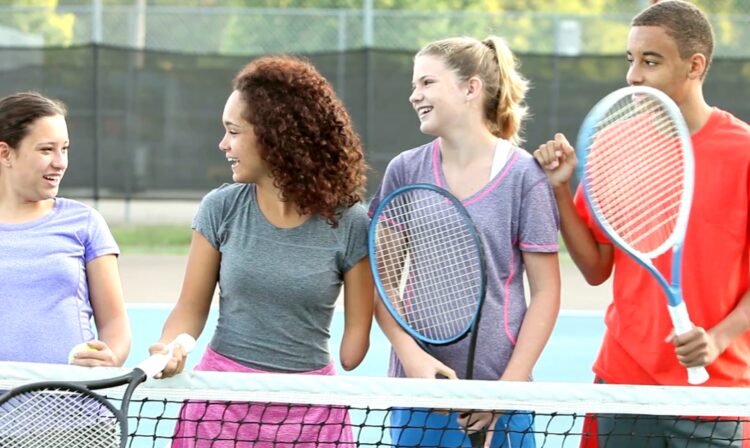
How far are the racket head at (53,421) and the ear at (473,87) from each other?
101 cm

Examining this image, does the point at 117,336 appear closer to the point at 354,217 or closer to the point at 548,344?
the point at 354,217

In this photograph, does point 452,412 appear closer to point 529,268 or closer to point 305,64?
point 529,268

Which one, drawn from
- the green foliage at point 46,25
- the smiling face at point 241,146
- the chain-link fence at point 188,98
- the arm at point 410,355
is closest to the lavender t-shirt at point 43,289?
the smiling face at point 241,146

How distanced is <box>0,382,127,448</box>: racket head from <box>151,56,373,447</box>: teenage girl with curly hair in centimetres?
27

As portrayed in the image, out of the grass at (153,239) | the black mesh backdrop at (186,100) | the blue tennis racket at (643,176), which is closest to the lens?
the blue tennis racket at (643,176)

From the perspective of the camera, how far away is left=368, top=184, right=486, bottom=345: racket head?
2523 millimetres

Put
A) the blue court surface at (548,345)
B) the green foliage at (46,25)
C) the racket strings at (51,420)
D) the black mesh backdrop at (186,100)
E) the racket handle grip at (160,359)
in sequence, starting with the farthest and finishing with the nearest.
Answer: the green foliage at (46,25) < the black mesh backdrop at (186,100) < the blue court surface at (548,345) < the racket strings at (51,420) < the racket handle grip at (160,359)

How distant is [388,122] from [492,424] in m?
7.88

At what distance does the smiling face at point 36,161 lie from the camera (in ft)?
8.72

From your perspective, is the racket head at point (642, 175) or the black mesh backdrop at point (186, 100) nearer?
the racket head at point (642, 175)

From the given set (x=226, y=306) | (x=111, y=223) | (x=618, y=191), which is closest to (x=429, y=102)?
(x=618, y=191)

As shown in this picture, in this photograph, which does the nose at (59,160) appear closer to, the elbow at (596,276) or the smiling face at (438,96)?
the smiling face at (438,96)

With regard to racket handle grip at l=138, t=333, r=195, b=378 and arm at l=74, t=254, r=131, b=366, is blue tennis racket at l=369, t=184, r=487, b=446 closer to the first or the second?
racket handle grip at l=138, t=333, r=195, b=378

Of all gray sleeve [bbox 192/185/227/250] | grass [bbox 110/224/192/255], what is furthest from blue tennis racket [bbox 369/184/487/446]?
grass [bbox 110/224/192/255]
